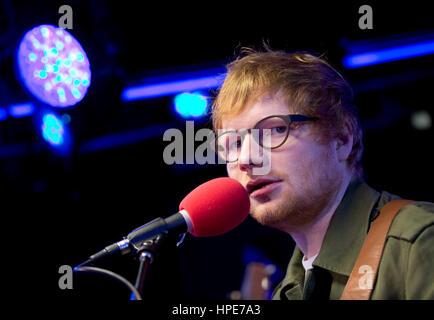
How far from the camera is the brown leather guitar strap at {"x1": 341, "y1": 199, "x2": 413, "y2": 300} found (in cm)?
176

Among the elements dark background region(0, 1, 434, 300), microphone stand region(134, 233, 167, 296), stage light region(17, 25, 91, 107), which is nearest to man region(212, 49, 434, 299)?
microphone stand region(134, 233, 167, 296)

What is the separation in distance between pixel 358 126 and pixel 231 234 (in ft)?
11.6

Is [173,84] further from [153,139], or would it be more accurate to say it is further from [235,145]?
Result: [235,145]

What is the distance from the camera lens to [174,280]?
5.50m

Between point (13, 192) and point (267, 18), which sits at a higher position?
point (267, 18)

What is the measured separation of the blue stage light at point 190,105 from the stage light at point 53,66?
1117 mm

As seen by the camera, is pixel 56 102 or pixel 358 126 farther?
pixel 56 102

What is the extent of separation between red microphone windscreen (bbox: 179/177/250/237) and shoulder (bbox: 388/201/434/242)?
0.65 m

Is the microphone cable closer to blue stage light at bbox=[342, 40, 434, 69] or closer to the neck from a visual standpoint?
the neck

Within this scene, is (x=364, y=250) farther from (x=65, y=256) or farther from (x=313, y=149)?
(x=65, y=256)

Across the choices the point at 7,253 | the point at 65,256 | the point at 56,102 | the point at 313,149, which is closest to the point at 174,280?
the point at 65,256

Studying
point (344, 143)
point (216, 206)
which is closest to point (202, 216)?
point (216, 206)

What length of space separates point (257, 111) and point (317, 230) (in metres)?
0.69

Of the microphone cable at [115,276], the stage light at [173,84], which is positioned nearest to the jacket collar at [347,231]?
the microphone cable at [115,276]
